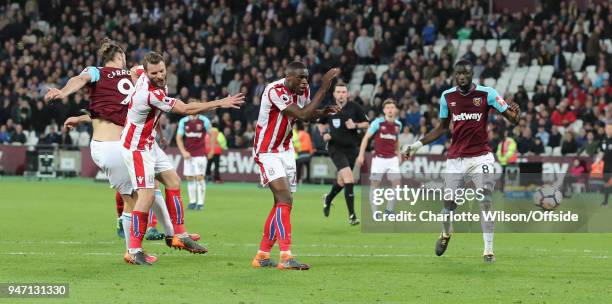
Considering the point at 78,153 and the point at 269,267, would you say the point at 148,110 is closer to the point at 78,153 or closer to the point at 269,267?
the point at 269,267

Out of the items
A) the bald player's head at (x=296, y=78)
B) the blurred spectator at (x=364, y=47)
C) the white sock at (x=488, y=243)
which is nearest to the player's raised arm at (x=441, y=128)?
the white sock at (x=488, y=243)

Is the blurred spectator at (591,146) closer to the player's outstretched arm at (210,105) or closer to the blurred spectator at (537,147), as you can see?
the blurred spectator at (537,147)

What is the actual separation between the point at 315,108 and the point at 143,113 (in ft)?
6.64

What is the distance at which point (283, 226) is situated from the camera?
1198 centimetres

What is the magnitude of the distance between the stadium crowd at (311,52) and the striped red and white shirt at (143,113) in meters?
18.8

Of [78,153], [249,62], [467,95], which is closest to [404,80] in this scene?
[249,62]

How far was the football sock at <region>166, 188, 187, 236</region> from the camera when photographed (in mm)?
13047

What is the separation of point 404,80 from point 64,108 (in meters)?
12.1

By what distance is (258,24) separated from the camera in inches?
1567

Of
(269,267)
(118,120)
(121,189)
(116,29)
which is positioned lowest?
(269,267)

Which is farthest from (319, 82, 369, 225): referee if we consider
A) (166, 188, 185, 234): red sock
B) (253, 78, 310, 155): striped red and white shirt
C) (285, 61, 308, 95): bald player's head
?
(285, 61, 308, 95): bald player's head

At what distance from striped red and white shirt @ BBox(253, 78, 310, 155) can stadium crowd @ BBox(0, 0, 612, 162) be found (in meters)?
18.4

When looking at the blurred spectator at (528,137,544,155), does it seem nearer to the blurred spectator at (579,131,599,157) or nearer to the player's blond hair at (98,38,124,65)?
the blurred spectator at (579,131,599,157)

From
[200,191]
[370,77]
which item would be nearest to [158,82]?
[200,191]
